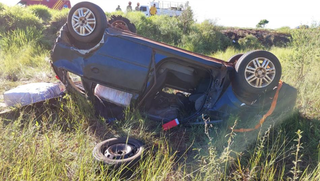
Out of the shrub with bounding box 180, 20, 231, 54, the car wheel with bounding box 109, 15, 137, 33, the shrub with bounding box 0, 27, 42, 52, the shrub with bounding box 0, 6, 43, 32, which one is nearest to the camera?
the car wheel with bounding box 109, 15, 137, 33

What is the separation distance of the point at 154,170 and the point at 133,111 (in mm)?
1088

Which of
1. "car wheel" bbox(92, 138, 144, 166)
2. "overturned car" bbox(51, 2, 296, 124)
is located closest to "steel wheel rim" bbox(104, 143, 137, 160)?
"car wheel" bbox(92, 138, 144, 166)

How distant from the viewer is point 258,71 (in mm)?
2734

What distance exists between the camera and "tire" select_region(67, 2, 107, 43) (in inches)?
108

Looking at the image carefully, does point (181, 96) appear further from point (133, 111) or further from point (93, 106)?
point (93, 106)

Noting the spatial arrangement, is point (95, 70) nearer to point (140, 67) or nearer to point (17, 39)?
point (140, 67)

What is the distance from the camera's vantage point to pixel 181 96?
Answer: 12.0 ft

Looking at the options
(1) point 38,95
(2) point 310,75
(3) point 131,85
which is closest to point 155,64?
(3) point 131,85

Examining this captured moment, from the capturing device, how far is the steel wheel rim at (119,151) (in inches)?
87.1

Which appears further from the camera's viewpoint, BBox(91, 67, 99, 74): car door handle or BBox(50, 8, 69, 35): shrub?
BBox(50, 8, 69, 35): shrub

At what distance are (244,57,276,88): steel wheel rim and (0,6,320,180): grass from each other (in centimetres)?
50

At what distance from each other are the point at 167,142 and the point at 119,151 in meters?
0.62

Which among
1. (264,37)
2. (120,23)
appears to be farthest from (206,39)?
(120,23)

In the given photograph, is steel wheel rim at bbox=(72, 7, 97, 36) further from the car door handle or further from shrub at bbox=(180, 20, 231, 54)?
shrub at bbox=(180, 20, 231, 54)
